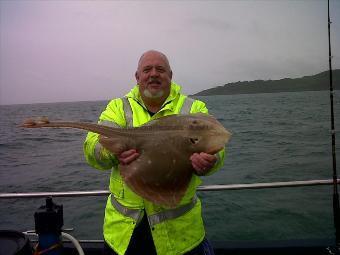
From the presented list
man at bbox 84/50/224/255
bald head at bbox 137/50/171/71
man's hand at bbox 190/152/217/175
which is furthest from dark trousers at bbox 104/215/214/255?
bald head at bbox 137/50/171/71

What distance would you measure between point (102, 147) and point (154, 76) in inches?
35.5

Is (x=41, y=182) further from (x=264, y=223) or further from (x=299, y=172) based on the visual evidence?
(x=299, y=172)

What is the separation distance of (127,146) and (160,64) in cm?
103

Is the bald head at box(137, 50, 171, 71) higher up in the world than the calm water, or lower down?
higher up

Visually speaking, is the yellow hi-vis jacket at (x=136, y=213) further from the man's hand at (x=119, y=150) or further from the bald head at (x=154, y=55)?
the bald head at (x=154, y=55)

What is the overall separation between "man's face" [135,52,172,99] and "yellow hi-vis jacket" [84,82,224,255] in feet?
0.68

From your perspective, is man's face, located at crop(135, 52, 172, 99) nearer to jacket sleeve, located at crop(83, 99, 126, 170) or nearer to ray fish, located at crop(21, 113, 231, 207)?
jacket sleeve, located at crop(83, 99, 126, 170)

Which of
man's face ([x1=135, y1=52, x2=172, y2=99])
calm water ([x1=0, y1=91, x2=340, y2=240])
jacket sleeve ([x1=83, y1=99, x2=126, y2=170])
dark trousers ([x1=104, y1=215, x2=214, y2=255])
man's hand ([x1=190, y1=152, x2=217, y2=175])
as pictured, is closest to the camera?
man's hand ([x1=190, y1=152, x2=217, y2=175])

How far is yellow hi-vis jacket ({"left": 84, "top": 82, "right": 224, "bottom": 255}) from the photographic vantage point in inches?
114

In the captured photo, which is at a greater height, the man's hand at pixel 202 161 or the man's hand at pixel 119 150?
the man's hand at pixel 119 150

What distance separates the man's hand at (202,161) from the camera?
255cm

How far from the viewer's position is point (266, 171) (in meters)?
14.7

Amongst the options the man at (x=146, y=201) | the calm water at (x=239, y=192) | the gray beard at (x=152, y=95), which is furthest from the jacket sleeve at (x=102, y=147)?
the calm water at (x=239, y=192)

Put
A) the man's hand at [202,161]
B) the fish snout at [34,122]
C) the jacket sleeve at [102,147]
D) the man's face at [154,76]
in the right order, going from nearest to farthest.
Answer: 1. the fish snout at [34,122]
2. the man's hand at [202,161]
3. the jacket sleeve at [102,147]
4. the man's face at [154,76]
